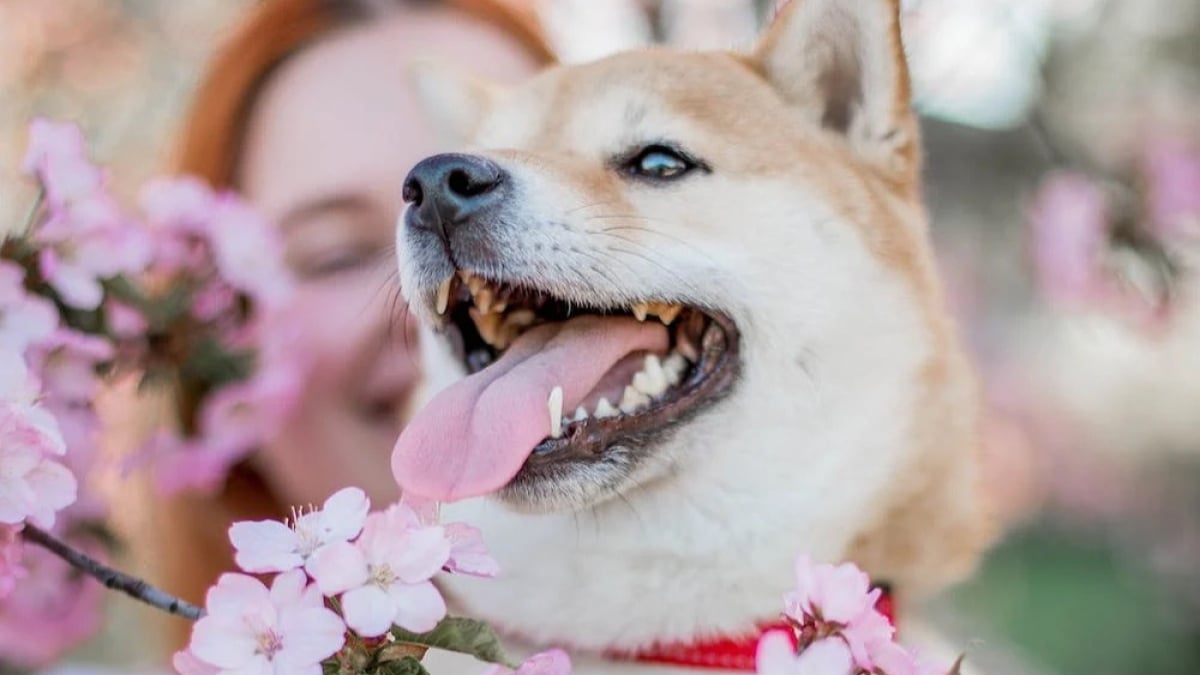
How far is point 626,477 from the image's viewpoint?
5.10ft

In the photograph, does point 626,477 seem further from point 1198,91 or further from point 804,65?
point 1198,91

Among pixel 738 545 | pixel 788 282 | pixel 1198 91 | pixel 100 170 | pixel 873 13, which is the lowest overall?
pixel 738 545

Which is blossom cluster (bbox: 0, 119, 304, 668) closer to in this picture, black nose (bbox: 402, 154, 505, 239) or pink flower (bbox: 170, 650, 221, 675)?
pink flower (bbox: 170, 650, 221, 675)

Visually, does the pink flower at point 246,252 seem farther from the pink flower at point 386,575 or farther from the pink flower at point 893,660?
the pink flower at point 893,660

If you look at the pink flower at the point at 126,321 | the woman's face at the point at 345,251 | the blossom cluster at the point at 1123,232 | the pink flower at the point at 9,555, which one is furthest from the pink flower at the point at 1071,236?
the pink flower at the point at 9,555

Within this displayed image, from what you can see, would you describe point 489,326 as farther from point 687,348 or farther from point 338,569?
point 338,569

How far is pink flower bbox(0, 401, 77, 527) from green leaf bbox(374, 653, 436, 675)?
33 centimetres

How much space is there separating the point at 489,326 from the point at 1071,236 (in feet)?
5.51

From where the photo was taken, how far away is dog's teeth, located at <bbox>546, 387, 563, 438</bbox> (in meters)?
1.45

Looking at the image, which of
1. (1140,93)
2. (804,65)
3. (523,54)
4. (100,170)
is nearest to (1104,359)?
(1140,93)

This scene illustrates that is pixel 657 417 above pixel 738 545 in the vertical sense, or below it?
above

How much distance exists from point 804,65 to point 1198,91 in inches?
76.8

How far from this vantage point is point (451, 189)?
60.9 inches

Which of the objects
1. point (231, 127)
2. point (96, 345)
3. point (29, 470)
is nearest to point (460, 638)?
point (29, 470)
